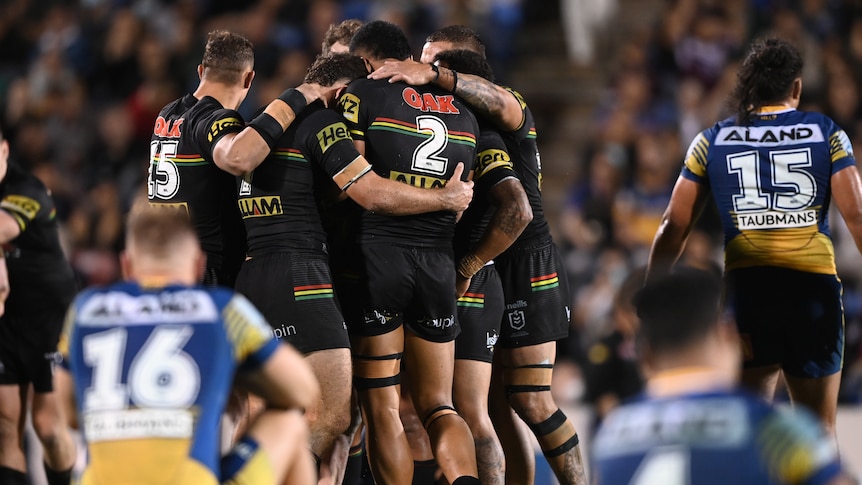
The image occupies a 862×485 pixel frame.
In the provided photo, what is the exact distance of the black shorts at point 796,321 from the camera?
249 inches

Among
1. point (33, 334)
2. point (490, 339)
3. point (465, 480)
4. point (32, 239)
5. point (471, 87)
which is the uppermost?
point (471, 87)

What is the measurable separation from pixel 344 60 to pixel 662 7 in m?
9.69

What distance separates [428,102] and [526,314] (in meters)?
1.39

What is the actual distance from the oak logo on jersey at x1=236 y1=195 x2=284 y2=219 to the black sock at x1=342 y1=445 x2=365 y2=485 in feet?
5.13

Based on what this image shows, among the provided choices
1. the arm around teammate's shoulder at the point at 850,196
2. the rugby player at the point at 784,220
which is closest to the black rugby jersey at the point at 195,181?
the rugby player at the point at 784,220

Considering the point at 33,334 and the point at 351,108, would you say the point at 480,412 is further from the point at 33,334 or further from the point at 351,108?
the point at 33,334

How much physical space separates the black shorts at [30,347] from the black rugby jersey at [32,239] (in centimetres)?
16

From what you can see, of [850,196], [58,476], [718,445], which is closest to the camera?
[718,445]

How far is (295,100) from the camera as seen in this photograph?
5984 mm

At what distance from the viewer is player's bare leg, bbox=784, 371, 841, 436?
20.9ft

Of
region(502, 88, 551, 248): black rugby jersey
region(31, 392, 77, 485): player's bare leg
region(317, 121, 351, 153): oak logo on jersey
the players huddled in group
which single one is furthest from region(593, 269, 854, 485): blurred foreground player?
region(31, 392, 77, 485): player's bare leg

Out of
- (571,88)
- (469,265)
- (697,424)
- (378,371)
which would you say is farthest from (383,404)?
(571,88)

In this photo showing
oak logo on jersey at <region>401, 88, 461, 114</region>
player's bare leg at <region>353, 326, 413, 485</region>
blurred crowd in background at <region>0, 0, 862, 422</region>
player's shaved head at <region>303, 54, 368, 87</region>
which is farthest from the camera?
blurred crowd in background at <region>0, 0, 862, 422</region>

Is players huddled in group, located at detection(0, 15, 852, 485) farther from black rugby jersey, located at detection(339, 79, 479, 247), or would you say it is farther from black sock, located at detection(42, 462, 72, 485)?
black sock, located at detection(42, 462, 72, 485)
